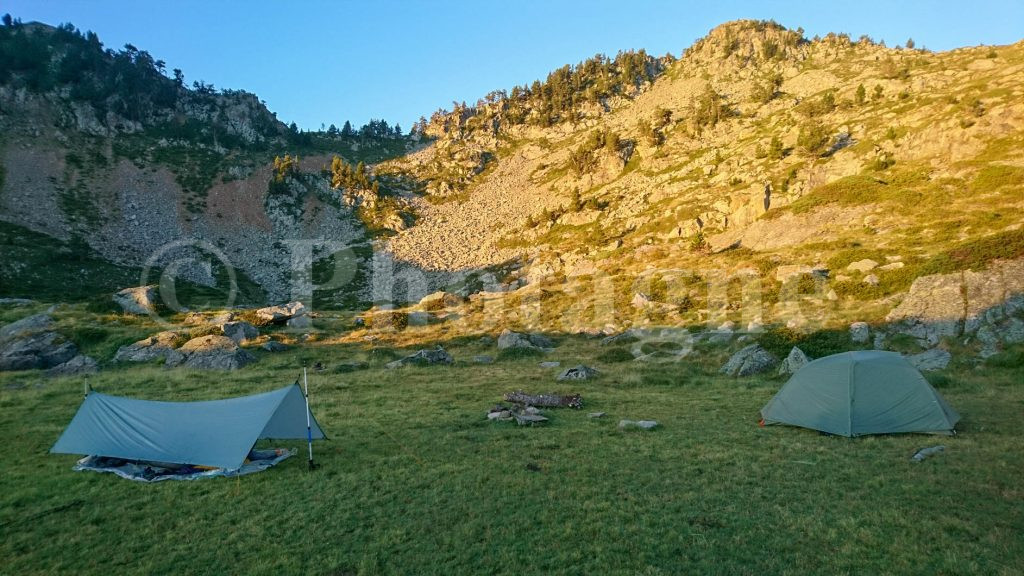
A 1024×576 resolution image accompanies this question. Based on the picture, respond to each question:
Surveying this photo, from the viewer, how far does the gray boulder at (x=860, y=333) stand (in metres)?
24.4

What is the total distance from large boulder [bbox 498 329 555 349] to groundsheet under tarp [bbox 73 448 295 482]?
66.7 ft

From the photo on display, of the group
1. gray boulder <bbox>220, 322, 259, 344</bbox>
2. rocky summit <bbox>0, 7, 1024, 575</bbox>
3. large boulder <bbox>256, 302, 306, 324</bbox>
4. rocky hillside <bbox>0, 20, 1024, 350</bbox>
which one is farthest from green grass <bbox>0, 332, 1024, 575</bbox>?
large boulder <bbox>256, 302, 306, 324</bbox>

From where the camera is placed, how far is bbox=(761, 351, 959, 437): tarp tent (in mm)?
14203

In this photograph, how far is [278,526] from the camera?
32.9 feet

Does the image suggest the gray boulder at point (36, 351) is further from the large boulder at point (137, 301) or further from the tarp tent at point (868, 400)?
the tarp tent at point (868, 400)

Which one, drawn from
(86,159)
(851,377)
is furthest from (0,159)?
(851,377)

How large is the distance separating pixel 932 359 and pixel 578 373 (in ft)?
50.1

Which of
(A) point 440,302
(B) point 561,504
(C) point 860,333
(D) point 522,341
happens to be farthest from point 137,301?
(C) point 860,333

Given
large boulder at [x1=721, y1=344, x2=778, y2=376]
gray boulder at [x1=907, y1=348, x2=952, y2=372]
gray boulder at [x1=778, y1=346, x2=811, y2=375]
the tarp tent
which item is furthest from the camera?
large boulder at [x1=721, y1=344, x2=778, y2=376]

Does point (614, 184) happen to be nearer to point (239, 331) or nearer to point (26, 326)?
point (239, 331)

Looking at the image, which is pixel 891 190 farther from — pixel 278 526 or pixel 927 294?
pixel 278 526

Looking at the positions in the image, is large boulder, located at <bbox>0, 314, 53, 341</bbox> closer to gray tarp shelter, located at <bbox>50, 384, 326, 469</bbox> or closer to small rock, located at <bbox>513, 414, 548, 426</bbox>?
gray tarp shelter, located at <bbox>50, 384, 326, 469</bbox>

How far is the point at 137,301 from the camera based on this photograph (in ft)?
146

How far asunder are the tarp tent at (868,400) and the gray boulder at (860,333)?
34.2 ft
